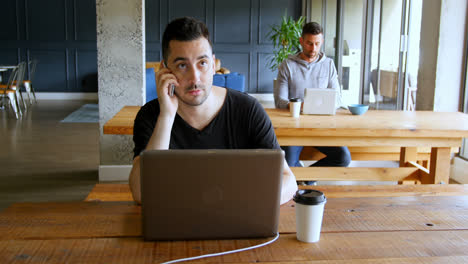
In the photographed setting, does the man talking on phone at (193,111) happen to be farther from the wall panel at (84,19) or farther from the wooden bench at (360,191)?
the wall panel at (84,19)

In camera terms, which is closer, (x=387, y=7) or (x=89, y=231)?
(x=89, y=231)

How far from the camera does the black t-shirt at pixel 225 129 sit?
171 cm

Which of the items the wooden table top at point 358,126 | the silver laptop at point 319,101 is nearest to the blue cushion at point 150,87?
the wooden table top at point 358,126

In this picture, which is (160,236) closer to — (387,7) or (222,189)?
(222,189)

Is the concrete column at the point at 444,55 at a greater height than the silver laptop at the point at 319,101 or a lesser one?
greater

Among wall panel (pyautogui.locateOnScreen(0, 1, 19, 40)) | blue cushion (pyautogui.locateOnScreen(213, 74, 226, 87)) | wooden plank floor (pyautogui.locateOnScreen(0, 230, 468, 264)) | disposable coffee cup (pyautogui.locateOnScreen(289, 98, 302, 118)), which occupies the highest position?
wall panel (pyautogui.locateOnScreen(0, 1, 19, 40))

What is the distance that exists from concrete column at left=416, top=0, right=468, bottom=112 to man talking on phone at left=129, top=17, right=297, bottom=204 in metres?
2.99

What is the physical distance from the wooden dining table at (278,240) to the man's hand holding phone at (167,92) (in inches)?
13.8

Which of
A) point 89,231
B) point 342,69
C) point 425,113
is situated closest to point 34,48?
point 342,69

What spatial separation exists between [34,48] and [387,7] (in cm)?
795

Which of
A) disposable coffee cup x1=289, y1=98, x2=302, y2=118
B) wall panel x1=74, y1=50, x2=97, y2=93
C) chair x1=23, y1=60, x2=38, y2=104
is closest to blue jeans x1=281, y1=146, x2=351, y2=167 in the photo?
disposable coffee cup x1=289, y1=98, x2=302, y2=118

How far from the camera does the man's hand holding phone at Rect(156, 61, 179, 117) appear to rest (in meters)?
1.58

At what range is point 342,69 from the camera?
7.65 metres

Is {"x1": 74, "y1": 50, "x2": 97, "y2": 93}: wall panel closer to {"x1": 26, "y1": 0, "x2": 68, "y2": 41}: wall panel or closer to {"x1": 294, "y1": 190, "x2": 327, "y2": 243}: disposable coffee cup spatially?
{"x1": 26, "y1": 0, "x2": 68, "y2": 41}: wall panel
